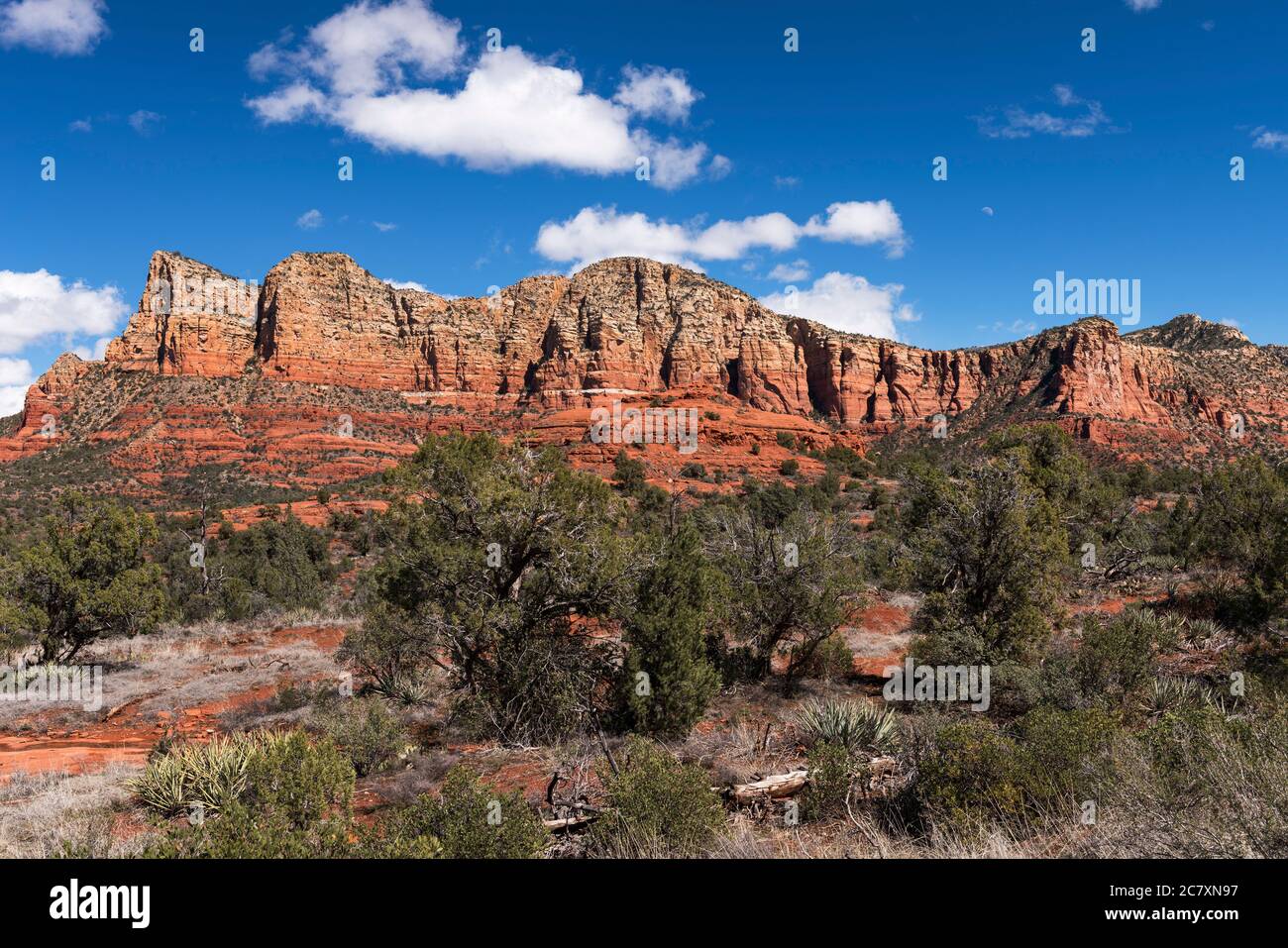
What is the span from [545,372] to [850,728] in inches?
3545

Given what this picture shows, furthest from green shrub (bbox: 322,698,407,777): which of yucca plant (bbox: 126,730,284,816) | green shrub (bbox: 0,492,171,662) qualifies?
green shrub (bbox: 0,492,171,662)

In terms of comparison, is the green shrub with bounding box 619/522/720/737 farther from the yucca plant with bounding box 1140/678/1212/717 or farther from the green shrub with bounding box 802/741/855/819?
the yucca plant with bounding box 1140/678/1212/717

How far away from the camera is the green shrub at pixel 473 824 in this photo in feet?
14.6

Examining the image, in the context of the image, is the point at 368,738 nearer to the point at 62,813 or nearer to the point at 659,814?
the point at 62,813

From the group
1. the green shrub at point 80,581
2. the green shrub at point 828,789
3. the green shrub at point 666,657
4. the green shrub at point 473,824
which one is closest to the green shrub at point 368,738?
the green shrub at point 666,657

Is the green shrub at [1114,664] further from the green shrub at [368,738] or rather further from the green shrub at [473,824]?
the green shrub at [368,738]

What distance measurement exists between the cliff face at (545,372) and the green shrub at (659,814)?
5408 cm

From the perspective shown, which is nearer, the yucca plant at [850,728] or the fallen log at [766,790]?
the fallen log at [766,790]

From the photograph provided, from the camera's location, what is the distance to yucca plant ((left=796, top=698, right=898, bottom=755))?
7902mm

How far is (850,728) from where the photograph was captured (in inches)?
319

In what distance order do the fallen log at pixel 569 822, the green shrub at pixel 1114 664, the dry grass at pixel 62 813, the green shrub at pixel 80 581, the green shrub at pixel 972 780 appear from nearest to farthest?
the green shrub at pixel 972 780 → the dry grass at pixel 62 813 → the fallen log at pixel 569 822 → the green shrub at pixel 1114 664 → the green shrub at pixel 80 581

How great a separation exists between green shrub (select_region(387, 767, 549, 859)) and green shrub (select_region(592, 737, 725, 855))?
584 mm

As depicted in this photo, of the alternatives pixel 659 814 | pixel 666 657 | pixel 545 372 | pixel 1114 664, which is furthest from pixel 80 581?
pixel 545 372
